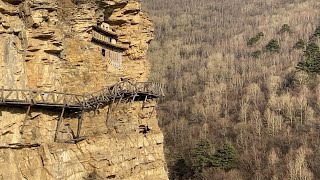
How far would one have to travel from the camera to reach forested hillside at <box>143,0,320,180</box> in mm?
65250

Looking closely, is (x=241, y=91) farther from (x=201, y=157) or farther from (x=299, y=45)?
(x=201, y=157)

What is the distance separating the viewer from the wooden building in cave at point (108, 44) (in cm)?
2793

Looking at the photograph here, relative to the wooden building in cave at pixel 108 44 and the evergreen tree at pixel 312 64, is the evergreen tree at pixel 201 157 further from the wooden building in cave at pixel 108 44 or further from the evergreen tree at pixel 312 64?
the evergreen tree at pixel 312 64

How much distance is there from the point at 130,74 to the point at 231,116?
5988 centimetres

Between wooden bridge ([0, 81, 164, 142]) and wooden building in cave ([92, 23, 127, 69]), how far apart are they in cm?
187

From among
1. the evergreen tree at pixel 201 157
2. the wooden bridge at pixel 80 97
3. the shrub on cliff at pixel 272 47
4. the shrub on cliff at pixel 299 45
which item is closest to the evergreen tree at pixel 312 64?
the shrub on cliff at pixel 299 45

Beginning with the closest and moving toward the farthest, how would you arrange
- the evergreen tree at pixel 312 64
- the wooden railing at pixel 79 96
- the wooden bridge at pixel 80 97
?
the wooden railing at pixel 79 96
the wooden bridge at pixel 80 97
the evergreen tree at pixel 312 64

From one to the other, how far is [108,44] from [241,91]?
238 ft

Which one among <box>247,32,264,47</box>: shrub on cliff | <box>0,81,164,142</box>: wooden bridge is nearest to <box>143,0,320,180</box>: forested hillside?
<box>247,32,264,47</box>: shrub on cliff

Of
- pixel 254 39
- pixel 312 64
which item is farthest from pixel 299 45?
pixel 312 64

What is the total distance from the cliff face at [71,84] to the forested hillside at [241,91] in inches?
1303

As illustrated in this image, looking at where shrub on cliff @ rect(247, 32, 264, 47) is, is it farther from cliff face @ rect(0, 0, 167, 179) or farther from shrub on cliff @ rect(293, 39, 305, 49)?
cliff face @ rect(0, 0, 167, 179)

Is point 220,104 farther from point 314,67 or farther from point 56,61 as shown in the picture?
point 56,61

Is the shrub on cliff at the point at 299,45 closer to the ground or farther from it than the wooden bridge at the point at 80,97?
closer to the ground
